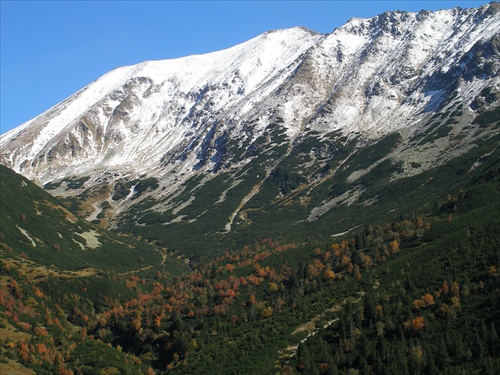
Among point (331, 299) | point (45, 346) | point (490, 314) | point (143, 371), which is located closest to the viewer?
point (490, 314)

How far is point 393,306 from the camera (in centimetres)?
15600

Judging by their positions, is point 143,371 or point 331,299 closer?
point 143,371

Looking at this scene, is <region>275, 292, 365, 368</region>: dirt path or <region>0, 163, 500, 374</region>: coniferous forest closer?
<region>0, 163, 500, 374</region>: coniferous forest

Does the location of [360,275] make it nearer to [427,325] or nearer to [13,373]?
[427,325]

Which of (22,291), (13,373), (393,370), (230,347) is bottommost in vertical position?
(393,370)

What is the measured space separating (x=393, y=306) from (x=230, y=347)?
154 ft

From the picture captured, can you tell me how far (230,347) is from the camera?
541 feet

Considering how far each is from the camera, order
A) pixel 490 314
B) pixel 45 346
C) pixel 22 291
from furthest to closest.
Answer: pixel 22 291
pixel 45 346
pixel 490 314

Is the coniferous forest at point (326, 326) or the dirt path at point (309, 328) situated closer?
the coniferous forest at point (326, 326)

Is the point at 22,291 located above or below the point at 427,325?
above

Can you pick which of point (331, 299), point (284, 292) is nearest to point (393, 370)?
point (331, 299)

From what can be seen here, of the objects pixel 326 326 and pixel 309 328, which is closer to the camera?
pixel 326 326

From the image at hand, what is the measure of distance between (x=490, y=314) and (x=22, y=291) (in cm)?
14392

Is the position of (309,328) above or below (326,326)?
above
